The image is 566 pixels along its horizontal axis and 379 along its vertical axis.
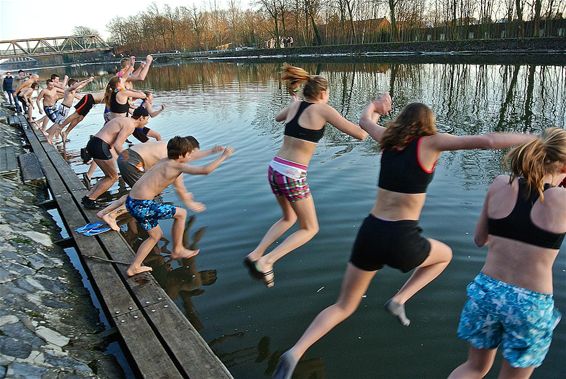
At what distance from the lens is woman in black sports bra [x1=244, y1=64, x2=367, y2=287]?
13.4ft

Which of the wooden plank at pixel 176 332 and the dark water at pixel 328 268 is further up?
the wooden plank at pixel 176 332

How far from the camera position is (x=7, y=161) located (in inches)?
376

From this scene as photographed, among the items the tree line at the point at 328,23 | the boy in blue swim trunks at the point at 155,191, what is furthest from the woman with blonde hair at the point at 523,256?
the tree line at the point at 328,23

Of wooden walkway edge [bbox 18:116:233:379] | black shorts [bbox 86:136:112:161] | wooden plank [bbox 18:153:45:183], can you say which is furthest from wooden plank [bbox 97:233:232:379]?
wooden plank [bbox 18:153:45:183]

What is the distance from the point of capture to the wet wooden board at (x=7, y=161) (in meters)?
8.79

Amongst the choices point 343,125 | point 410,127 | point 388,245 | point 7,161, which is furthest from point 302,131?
point 7,161

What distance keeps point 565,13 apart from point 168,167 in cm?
4294

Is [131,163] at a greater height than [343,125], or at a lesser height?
lesser

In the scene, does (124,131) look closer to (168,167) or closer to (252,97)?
(168,167)

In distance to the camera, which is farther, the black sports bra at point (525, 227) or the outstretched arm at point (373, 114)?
the outstretched arm at point (373, 114)

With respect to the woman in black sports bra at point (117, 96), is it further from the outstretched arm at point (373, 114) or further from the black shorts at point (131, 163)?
the outstretched arm at point (373, 114)

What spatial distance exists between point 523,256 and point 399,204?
82 centimetres

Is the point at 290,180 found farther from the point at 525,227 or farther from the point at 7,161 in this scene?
the point at 7,161

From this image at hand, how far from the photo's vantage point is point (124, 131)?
727 cm
